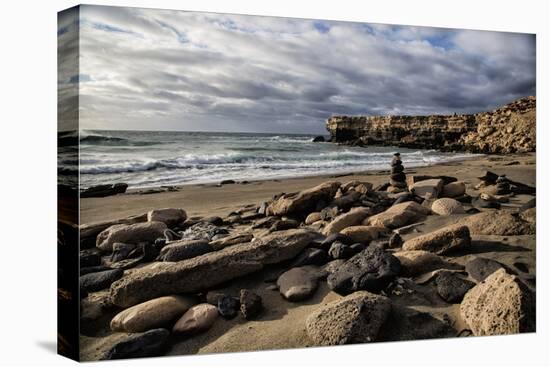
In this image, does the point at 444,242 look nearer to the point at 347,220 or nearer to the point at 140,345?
the point at 347,220

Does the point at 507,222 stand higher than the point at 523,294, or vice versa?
the point at 507,222

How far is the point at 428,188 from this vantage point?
629 cm

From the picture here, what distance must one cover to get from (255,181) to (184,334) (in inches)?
61.3

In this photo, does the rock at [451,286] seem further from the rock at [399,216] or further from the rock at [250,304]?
the rock at [250,304]

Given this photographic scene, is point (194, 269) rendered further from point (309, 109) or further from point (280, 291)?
point (309, 109)

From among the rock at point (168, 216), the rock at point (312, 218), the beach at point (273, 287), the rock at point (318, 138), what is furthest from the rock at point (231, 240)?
the rock at point (318, 138)

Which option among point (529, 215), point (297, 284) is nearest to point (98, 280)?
point (297, 284)

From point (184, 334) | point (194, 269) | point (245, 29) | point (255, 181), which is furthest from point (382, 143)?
point (184, 334)

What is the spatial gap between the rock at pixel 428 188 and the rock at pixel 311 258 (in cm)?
143

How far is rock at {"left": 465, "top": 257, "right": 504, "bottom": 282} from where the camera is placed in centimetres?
560

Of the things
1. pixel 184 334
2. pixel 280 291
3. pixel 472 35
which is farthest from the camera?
pixel 472 35

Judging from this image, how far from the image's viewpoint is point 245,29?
5.36 metres

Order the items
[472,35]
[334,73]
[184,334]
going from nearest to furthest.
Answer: [184,334] < [334,73] < [472,35]

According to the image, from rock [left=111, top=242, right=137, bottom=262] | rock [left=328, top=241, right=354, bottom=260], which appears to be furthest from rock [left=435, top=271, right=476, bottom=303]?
rock [left=111, top=242, right=137, bottom=262]
